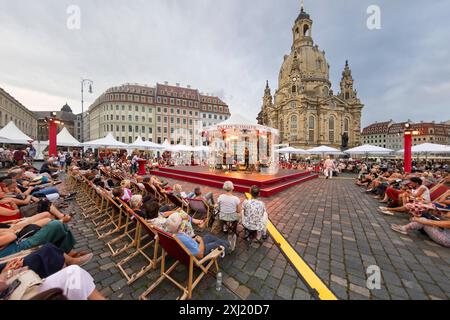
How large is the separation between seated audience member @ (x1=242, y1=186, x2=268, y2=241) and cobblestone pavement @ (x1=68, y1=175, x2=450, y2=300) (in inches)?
9.5

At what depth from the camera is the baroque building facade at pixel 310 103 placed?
46.4m

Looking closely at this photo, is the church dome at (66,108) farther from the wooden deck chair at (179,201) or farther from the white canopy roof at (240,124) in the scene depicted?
the wooden deck chair at (179,201)

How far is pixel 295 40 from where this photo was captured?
185ft

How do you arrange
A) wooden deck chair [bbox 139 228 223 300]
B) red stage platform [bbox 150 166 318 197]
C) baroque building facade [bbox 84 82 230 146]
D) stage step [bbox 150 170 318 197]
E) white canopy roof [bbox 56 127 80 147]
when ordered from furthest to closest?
baroque building facade [bbox 84 82 230 146] < white canopy roof [bbox 56 127 80 147] < red stage platform [bbox 150 166 318 197] < stage step [bbox 150 170 318 197] < wooden deck chair [bbox 139 228 223 300]

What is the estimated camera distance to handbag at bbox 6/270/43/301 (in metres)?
1.62

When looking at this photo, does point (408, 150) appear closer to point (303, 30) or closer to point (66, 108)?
point (303, 30)

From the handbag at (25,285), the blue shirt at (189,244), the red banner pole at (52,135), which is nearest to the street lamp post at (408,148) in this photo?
the blue shirt at (189,244)

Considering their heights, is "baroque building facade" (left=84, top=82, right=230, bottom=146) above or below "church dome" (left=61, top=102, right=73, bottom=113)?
below

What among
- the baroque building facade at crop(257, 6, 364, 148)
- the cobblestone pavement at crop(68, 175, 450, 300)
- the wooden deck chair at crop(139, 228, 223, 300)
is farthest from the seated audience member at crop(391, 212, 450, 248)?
the baroque building facade at crop(257, 6, 364, 148)

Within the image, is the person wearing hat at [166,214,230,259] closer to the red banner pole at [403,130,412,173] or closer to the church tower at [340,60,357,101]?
the red banner pole at [403,130,412,173]
